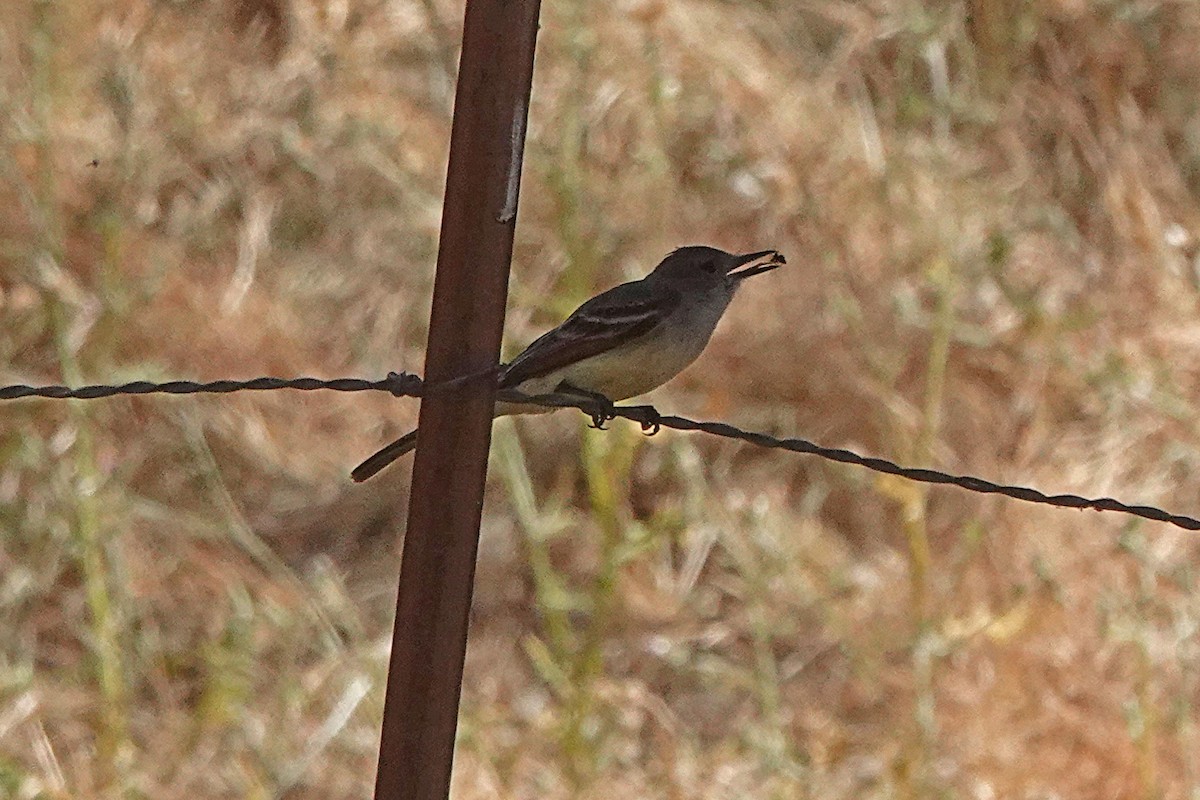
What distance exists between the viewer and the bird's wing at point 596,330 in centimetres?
347

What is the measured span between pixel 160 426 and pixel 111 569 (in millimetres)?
1072

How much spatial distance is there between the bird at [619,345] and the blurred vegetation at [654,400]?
0.58m

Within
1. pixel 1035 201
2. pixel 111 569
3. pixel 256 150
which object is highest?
pixel 256 150

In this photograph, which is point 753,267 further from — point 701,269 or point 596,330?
point 596,330

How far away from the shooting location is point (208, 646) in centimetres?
512

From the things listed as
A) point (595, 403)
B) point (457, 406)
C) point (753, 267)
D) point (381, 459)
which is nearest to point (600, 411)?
point (595, 403)

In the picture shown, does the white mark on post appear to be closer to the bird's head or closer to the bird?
the bird

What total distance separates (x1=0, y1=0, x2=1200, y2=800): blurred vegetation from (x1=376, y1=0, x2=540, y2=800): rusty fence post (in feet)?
6.02

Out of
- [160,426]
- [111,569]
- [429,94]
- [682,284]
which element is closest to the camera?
[682,284]

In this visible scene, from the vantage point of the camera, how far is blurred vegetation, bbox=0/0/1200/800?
477 cm

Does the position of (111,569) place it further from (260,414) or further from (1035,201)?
(1035,201)

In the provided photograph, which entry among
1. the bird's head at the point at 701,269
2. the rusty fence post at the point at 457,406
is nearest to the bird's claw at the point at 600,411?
the bird's head at the point at 701,269

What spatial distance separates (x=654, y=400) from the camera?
20.0 feet

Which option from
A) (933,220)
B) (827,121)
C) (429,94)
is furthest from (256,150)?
(933,220)
